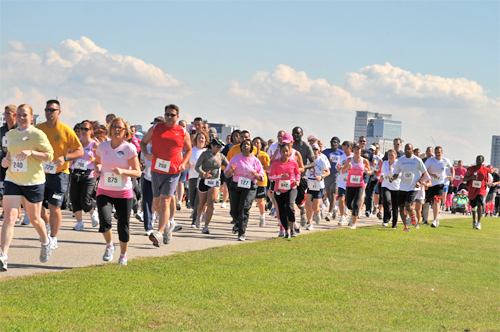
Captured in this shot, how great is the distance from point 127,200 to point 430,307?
4.12 m

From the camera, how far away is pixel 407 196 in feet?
52.5

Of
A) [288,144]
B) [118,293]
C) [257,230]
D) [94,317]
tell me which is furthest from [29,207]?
[257,230]

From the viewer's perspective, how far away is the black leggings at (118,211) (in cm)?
827

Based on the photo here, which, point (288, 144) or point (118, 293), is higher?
point (288, 144)

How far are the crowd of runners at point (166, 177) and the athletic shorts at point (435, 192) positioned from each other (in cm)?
4

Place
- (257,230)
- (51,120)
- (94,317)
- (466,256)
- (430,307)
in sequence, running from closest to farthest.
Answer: (94,317)
(430,307)
(51,120)
(466,256)
(257,230)

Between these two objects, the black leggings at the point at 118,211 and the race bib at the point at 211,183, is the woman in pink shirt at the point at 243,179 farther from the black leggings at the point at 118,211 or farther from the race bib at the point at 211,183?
the black leggings at the point at 118,211

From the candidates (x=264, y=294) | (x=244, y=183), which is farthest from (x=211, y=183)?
(x=264, y=294)

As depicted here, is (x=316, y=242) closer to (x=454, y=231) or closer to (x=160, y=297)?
(x=160, y=297)

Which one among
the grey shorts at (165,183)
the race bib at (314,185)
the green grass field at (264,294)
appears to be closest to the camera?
the green grass field at (264,294)

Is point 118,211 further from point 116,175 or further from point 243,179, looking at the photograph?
point 243,179

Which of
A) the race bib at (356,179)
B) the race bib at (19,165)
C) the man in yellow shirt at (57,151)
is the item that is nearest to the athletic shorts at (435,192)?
the race bib at (356,179)

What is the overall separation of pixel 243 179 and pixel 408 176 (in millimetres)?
5841

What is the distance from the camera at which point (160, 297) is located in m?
6.63
